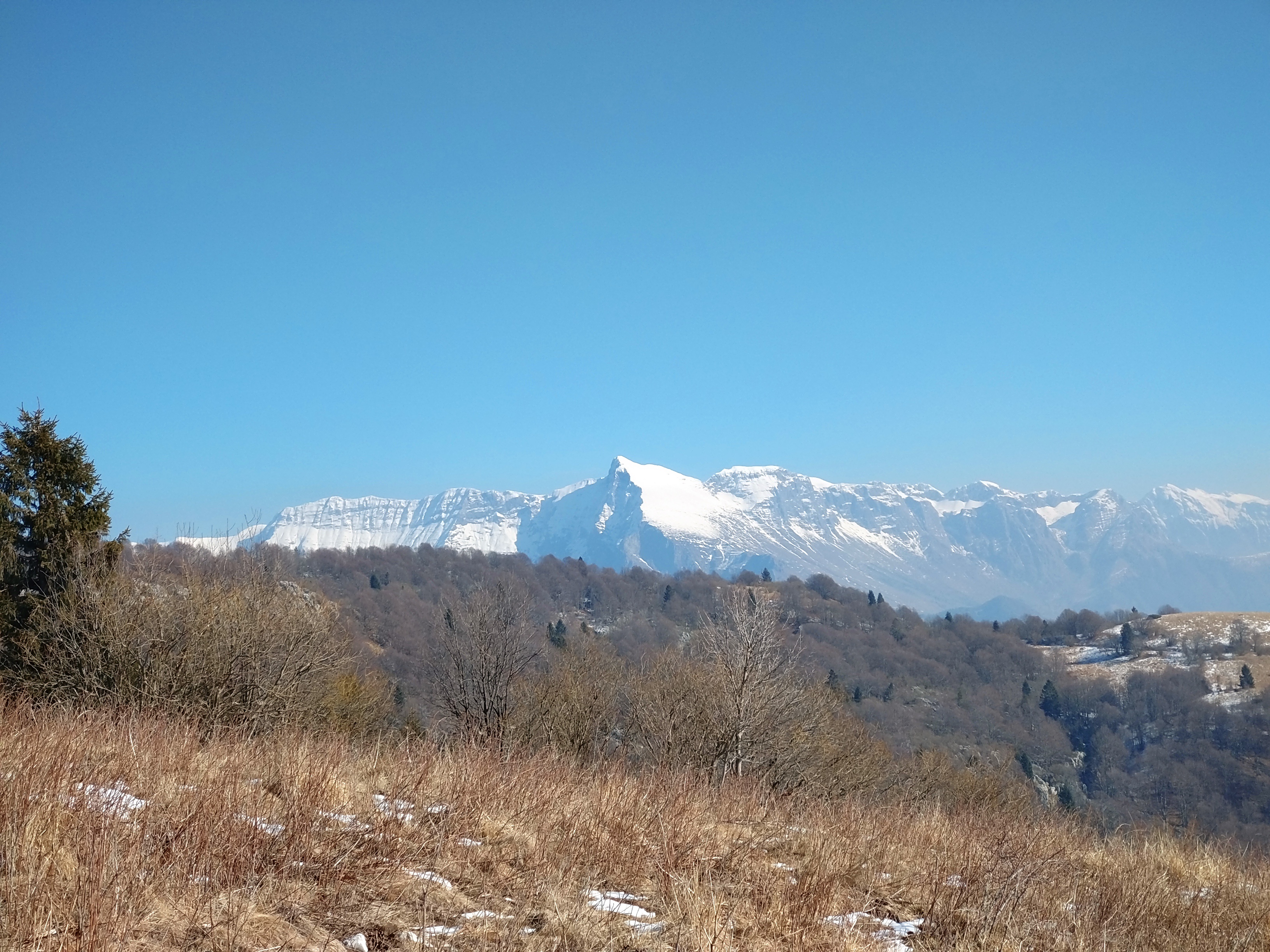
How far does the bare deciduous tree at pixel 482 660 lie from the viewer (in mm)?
35438

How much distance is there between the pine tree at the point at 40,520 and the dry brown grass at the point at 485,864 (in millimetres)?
19055

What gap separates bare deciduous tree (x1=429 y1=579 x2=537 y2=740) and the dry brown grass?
2727 centimetres

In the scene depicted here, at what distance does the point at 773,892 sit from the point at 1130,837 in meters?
7.54

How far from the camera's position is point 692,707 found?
115 feet

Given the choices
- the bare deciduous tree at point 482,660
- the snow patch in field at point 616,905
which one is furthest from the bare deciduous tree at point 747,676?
the snow patch in field at point 616,905

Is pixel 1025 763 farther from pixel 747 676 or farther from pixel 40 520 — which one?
pixel 40 520

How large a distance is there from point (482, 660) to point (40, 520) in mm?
16962

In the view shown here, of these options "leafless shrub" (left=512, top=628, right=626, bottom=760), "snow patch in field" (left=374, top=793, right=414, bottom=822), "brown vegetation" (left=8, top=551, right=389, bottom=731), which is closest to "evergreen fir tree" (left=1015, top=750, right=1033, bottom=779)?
"leafless shrub" (left=512, top=628, right=626, bottom=760)

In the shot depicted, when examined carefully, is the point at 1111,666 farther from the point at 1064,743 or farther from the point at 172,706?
the point at 172,706

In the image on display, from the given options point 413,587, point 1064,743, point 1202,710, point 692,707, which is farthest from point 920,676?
point 692,707

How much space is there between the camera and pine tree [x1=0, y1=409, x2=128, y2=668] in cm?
2394

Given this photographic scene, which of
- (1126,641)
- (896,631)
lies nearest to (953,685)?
(896,631)

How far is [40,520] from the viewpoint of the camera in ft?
80.9

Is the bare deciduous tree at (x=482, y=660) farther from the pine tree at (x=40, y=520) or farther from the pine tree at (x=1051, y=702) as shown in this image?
the pine tree at (x=1051, y=702)
